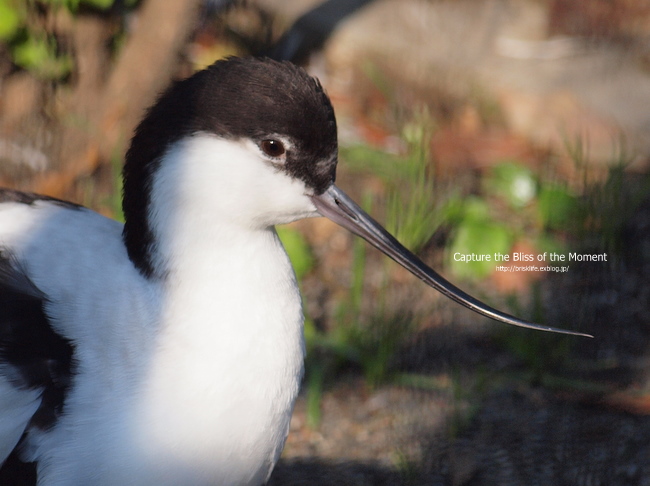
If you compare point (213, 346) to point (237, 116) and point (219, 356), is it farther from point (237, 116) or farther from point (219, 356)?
point (237, 116)

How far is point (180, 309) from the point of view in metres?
1.86

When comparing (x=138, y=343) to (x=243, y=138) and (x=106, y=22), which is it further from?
(x=106, y=22)

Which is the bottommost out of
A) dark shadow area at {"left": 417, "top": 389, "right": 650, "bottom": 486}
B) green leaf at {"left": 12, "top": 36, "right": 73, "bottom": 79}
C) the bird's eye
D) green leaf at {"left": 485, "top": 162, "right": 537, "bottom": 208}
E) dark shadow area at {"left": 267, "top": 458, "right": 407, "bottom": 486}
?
dark shadow area at {"left": 267, "top": 458, "right": 407, "bottom": 486}

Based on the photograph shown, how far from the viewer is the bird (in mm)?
1783

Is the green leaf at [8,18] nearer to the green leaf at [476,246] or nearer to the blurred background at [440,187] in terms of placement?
the blurred background at [440,187]

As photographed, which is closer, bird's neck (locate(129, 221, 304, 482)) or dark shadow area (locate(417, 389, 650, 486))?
bird's neck (locate(129, 221, 304, 482))

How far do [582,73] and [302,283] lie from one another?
6.02 feet

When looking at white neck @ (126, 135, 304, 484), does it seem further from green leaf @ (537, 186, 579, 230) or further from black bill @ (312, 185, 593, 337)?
green leaf @ (537, 186, 579, 230)

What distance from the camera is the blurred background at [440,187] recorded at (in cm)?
258

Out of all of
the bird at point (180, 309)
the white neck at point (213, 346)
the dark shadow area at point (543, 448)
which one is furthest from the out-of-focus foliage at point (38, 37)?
the dark shadow area at point (543, 448)

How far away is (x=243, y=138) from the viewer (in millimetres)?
1803

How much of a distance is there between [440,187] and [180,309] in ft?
5.49

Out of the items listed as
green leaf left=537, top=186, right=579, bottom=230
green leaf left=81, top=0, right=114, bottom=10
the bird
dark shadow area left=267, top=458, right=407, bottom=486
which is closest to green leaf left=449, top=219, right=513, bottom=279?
green leaf left=537, top=186, right=579, bottom=230

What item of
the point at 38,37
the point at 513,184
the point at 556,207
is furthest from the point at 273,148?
the point at 38,37
